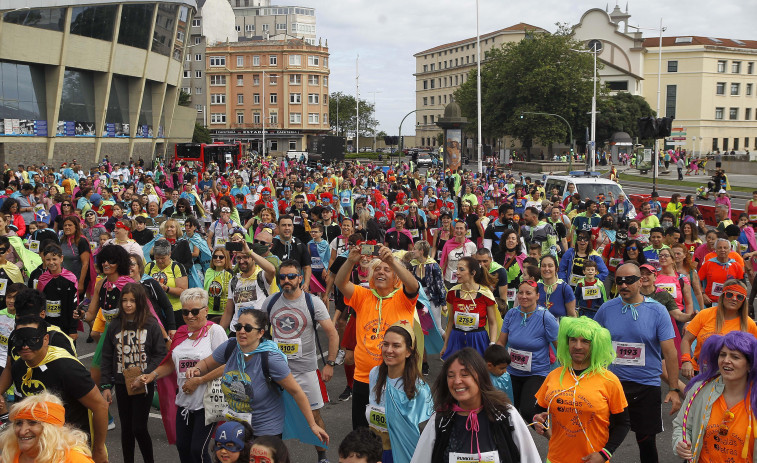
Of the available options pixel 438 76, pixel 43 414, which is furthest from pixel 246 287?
pixel 438 76

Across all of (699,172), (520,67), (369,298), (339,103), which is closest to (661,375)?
(369,298)

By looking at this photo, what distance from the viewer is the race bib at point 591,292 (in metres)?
8.38

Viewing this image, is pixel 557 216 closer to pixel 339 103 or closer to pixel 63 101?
pixel 63 101

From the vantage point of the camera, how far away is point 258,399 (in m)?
5.01

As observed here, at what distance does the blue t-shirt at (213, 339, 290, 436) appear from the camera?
16.3 ft

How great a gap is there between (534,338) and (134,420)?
10.9 ft

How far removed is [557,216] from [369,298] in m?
7.80

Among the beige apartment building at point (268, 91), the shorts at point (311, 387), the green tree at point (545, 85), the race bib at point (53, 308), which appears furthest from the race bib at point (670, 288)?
the beige apartment building at point (268, 91)

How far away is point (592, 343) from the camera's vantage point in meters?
4.51

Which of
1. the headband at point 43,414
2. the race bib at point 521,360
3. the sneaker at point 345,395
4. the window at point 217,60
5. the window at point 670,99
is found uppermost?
the window at point 217,60

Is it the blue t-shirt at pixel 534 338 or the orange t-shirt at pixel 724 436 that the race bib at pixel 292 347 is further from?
the orange t-shirt at pixel 724 436

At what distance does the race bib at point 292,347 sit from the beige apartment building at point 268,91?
99.6 meters

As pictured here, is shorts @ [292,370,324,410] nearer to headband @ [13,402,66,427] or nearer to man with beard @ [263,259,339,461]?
man with beard @ [263,259,339,461]

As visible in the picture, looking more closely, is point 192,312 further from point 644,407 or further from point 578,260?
point 578,260
